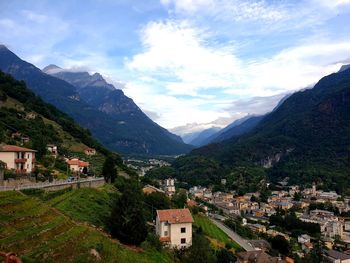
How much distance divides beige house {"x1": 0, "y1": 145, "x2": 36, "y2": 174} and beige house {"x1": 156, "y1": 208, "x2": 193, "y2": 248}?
16.7m

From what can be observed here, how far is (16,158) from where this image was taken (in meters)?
44.8

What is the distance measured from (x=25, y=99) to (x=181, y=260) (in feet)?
252

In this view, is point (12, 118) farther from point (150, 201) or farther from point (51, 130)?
point (150, 201)

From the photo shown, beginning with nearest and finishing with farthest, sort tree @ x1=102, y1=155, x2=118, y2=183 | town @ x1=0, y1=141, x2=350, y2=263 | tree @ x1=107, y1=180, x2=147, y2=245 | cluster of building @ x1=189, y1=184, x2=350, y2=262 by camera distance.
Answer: tree @ x1=107, y1=180, x2=147, y2=245, town @ x1=0, y1=141, x2=350, y2=263, tree @ x1=102, y1=155, x2=118, y2=183, cluster of building @ x1=189, y1=184, x2=350, y2=262

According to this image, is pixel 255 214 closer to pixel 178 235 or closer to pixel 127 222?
pixel 178 235

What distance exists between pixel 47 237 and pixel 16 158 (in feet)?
82.5

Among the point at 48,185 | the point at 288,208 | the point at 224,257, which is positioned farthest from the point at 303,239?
the point at 48,185

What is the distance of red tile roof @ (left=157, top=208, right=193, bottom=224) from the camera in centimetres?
4194

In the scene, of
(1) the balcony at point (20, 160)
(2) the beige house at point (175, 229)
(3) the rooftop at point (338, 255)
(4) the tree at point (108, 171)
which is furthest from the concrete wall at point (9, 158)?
(3) the rooftop at point (338, 255)

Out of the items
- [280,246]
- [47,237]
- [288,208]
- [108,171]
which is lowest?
[288,208]

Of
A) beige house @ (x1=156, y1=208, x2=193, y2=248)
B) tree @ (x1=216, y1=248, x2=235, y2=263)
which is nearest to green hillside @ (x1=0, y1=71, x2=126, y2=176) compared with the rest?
beige house @ (x1=156, y1=208, x2=193, y2=248)

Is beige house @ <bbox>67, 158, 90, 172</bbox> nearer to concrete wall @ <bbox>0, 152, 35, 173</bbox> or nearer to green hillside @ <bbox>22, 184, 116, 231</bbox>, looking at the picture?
concrete wall @ <bbox>0, 152, 35, 173</bbox>

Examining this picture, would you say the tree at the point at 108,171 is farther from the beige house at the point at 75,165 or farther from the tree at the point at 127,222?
the tree at the point at 127,222

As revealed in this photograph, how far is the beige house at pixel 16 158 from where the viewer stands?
143 feet
